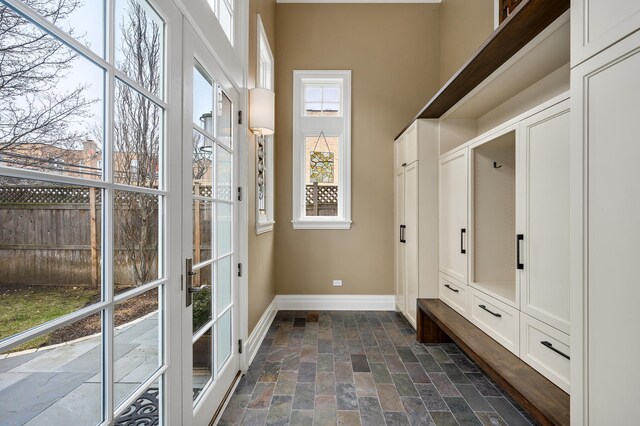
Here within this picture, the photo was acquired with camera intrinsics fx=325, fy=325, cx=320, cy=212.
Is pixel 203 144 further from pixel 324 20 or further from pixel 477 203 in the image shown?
pixel 324 20

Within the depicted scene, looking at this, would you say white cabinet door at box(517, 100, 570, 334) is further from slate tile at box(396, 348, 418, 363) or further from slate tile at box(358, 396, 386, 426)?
slate tile at box(396, 348, 418, 363)

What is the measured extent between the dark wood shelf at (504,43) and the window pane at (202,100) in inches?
61.6

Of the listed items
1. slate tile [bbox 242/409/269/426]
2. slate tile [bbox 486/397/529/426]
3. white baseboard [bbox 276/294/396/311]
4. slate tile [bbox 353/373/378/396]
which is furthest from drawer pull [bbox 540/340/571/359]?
white baseboard [bbox 276/294/396/311]

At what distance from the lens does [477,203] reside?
2.50 meters

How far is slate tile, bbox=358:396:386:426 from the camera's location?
188 cm

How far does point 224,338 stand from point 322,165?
258cm

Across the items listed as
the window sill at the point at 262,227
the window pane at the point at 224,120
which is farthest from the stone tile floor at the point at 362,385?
the window pane at the point at 224,120

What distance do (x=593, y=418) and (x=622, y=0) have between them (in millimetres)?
1362

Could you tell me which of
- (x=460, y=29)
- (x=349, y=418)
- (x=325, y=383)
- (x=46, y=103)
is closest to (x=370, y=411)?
(x=349, y=418)

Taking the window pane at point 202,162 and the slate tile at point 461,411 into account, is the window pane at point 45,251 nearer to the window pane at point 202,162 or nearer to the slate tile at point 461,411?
the window pane at point 202,162

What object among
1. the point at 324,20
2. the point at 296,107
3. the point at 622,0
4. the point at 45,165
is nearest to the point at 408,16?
the point at 324,20

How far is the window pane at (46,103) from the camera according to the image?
0.69 meters

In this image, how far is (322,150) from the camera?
417 cm

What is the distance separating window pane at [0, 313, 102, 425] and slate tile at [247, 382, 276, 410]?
123 centimetres
